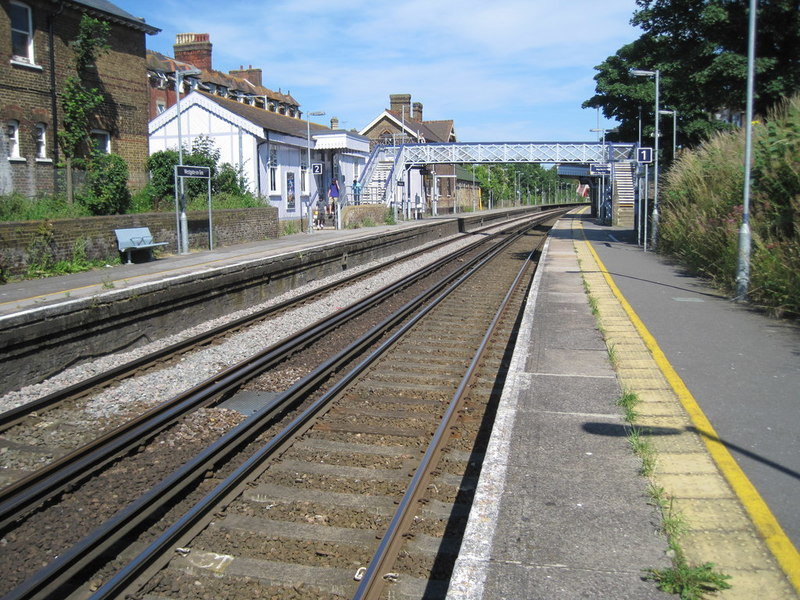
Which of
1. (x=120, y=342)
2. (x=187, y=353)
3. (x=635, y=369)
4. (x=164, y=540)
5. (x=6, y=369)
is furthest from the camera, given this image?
(x=120, y=342)

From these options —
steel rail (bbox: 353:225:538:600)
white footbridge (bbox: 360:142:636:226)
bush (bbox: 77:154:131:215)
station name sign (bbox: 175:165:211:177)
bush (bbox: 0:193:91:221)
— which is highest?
white footbridge (bbox: 360:142:636:226)

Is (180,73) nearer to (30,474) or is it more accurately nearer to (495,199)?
(30,474)

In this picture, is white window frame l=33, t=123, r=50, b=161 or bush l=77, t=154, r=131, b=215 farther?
white window frame l=33, t=123, r=50, b=161

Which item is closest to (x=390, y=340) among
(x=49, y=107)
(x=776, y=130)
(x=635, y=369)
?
(x=635, y=369)

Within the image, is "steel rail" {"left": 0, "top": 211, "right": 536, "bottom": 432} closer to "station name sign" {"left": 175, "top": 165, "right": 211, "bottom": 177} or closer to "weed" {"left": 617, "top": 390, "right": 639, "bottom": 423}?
"weed" {"left": 617, "top": 390, "right": 639, "bottom": 423}

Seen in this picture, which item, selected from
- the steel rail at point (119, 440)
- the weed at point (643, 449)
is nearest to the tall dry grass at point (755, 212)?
the weed at point (643, 449)

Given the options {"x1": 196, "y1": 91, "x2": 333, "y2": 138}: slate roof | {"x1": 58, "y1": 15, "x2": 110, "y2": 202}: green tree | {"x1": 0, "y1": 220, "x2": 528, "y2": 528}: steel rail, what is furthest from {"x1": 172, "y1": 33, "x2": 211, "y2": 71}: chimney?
{"x1": 0, "y1": 220, "x2": 528, "y2": 528}: steel rail

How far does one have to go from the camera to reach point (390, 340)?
10.2 m

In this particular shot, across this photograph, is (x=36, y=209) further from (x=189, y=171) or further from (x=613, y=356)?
(x=613, y=356)

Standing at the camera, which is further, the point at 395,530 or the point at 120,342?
the point at 120,342

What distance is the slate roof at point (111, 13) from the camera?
856 inches

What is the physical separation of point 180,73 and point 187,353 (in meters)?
12.9

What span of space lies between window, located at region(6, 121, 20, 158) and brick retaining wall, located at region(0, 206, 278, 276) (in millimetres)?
4832

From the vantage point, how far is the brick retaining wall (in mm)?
13744
